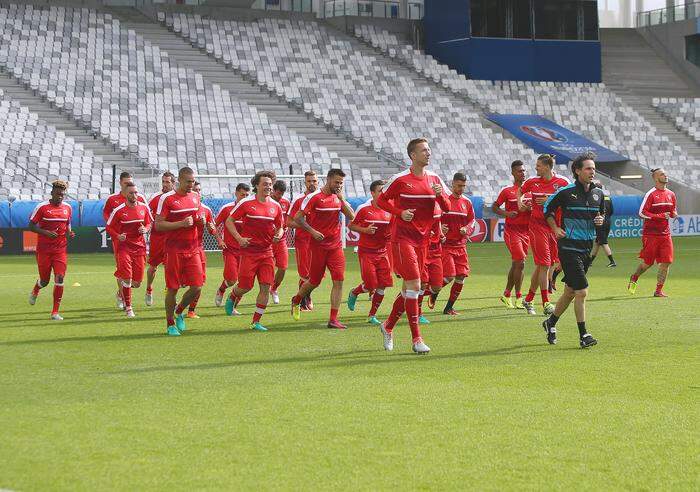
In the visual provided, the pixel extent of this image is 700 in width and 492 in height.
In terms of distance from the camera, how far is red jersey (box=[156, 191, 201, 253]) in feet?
46.7

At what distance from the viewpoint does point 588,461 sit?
710cm

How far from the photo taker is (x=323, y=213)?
15.6 meters

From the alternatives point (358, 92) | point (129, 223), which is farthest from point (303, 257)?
point (358, 92)

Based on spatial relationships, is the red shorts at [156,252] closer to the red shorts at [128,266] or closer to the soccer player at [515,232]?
the red shorts at [128,266]

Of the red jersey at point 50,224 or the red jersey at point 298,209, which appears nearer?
the red jersey at point 50,224

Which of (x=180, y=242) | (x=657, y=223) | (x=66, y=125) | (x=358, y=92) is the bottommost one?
(x=657, y=223)

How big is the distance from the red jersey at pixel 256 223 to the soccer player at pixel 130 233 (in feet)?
10.2

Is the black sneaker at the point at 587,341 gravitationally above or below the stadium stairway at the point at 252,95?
below

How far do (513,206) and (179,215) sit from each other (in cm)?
588

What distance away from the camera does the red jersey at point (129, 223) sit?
17672mm

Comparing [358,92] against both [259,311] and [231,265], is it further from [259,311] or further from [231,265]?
[259,311]

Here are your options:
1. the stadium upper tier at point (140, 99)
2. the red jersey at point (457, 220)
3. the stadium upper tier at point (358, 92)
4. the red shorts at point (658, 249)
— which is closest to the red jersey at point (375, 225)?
the red jersey at point (457, 220)

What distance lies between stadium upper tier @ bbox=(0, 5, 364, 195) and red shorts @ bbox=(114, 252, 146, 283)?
20635mm

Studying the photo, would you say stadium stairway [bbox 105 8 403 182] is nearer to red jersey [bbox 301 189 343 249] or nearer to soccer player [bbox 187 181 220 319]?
soccer player [bbox 187 181 220 319]
